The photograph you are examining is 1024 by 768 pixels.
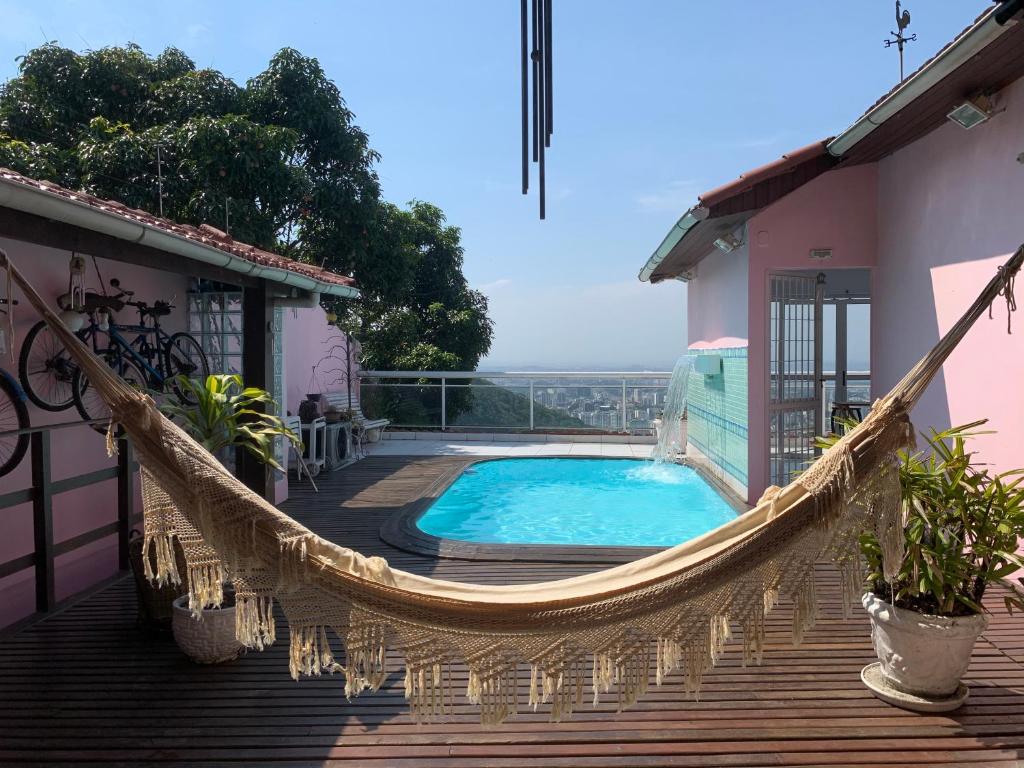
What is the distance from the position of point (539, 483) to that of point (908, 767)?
6000mm

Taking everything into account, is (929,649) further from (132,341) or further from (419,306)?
(419,306)

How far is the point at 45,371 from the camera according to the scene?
432 cm

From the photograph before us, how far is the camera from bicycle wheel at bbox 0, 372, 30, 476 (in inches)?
151

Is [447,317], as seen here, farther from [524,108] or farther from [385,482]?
[524,108]

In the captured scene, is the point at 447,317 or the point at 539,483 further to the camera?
the point at 447,317

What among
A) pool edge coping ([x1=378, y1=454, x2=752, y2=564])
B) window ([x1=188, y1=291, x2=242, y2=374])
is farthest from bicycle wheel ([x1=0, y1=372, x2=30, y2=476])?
pool edge coping ([x1=378, y1=454, x2=752, y2=564])

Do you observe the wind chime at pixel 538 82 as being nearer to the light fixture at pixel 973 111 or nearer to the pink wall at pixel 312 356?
the light fixture at pixel 973 111

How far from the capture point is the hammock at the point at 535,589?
1.86 metres

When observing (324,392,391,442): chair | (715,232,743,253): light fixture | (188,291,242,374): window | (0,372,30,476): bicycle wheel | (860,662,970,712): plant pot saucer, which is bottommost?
(860,662,970,712): plant pot saucer

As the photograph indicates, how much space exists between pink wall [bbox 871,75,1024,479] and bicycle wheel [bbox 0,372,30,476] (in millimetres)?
5177

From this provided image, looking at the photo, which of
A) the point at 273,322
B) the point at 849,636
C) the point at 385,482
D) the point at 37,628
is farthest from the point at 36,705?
the point at 385,482

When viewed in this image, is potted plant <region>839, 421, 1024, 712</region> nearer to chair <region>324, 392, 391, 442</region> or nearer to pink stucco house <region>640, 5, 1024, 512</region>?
pink stucco house <region>640, 5, 1024, 512</region>

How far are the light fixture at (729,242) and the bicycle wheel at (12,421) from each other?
5.21 metres

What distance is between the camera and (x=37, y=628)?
11.3 ft
